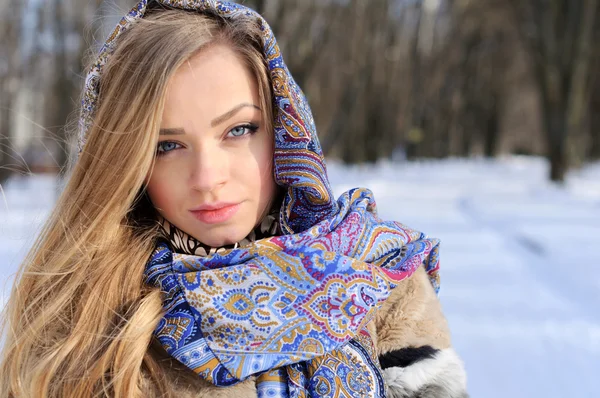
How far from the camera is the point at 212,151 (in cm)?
149

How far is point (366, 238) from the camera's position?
1567 millimetres

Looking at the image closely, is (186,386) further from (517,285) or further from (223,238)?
(517,285)

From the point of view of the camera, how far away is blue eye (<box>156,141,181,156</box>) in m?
1.51

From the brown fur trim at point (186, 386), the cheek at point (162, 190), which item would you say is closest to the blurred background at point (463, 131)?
the cheek at point (162, 190)

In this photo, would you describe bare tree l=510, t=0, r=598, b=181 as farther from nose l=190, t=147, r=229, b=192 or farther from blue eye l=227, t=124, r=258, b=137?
nose l=190, t=147, r=229, b=192

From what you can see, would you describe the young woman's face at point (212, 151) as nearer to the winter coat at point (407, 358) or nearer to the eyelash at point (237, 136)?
the eyelash at point (237, 136)

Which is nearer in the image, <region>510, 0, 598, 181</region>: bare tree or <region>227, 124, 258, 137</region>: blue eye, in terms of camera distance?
<region>227, 124, 258, 137</region>: blue eye

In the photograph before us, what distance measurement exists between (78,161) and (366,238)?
2.59 feet

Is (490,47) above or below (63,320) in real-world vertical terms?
below

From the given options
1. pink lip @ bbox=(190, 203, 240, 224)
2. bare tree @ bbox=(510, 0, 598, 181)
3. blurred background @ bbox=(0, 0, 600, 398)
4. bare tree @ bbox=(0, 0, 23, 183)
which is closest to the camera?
pink lip @ bbox=(190, 203, 240, 224)

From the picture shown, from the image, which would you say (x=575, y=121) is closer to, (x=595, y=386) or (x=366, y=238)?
(x=595, y=386)

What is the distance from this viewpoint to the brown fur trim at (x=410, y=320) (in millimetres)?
1524

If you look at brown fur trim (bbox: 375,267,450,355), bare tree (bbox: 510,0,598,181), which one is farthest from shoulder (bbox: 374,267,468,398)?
bare tree (bbox: 510,0,598,181)

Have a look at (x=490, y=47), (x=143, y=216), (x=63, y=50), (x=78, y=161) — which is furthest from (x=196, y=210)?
(x=490, y=47)
